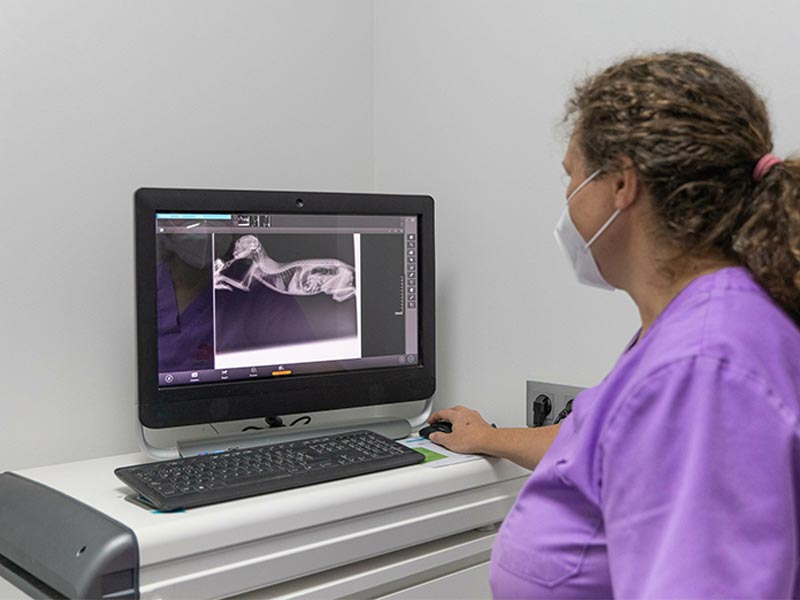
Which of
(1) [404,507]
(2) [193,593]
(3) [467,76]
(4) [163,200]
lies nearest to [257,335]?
(4) [163,200]

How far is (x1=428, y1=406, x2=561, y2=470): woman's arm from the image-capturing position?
1368 mm

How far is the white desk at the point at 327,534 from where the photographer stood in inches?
42.5

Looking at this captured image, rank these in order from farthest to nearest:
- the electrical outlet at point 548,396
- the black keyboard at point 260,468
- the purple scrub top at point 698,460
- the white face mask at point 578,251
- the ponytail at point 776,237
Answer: the electrical outlet at point 548,396 → the black keyboard at point 260,468 → the white face mask at point 578,251 → the ponytail at point 776,237 → the purple scrub top at point 698,460

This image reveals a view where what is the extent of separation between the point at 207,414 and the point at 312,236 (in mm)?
362

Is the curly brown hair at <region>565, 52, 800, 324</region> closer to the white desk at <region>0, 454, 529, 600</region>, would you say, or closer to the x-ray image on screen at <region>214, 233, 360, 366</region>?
the white desk at <region>0, 454, 529, 600</region>

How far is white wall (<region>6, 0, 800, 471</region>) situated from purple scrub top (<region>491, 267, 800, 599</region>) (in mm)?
670

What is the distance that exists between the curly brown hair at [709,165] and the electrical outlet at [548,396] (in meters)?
0.75

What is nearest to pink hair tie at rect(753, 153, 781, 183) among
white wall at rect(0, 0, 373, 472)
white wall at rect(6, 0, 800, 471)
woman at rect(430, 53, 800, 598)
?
woman at rect(430, 53, 800, 598)

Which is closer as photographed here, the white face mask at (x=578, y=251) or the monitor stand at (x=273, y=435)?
the white face mask at (x=578, y=251)

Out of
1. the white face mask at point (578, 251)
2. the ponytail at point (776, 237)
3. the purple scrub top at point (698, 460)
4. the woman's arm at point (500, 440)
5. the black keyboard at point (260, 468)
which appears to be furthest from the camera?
the woman's arm at point (500, 440)

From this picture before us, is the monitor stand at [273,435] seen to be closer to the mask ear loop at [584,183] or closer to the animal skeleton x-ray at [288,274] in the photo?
the animal skeleton x-ray at [288,274]

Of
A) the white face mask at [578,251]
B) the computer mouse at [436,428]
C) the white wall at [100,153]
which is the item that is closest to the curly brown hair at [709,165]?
the white face mask at [578,251]

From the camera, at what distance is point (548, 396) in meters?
1.63

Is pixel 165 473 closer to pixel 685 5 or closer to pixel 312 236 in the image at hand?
pixel 312 236
